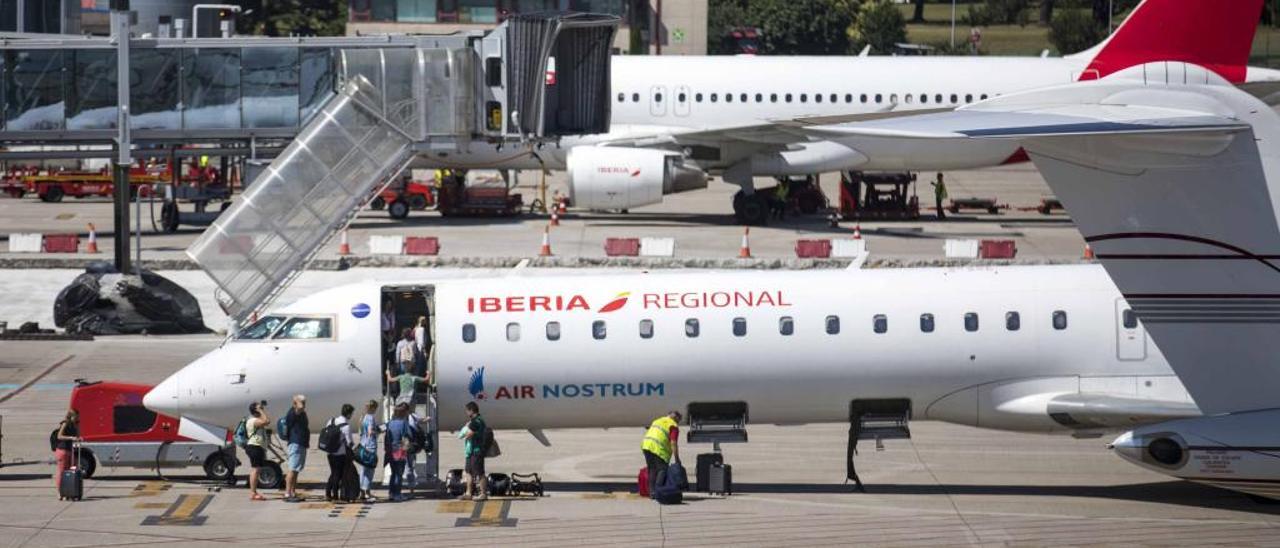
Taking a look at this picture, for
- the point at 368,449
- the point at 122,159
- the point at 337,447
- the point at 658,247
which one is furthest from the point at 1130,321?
the point at 122,159

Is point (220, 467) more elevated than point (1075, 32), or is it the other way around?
point (1075, 32)

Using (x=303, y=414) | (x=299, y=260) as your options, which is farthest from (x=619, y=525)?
(x=299, y=260)

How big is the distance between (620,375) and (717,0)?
11064 cm

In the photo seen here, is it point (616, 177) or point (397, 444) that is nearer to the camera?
point (397, 444)

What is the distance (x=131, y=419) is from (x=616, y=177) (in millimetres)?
24647

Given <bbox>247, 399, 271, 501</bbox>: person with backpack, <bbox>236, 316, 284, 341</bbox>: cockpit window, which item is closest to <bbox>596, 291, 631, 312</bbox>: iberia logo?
<bbox>236, 316, 284, 341</bbox>: cockpit window

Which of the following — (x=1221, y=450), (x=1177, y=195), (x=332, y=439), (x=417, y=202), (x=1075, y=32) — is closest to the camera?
(x=1177, y=195)

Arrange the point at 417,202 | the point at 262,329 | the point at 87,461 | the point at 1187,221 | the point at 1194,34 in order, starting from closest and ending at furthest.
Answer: the point at 1187,221 < the point at 262,329 < the point at 87,461 < the point at 1194,34 < the point at 417,202

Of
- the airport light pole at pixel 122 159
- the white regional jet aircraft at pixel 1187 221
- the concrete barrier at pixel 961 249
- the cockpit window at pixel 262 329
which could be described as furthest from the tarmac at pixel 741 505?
the concrete barrier at pixel 961 249

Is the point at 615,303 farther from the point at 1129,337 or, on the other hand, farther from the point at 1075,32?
the point at 1075,32

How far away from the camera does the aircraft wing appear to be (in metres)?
19.9

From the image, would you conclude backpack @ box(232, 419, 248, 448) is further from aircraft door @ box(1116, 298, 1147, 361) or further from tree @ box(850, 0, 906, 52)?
tree @ box(850, 0, 906, 52)

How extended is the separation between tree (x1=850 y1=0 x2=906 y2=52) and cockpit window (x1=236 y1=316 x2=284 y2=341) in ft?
310

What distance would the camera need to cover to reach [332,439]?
23984 millimetres
